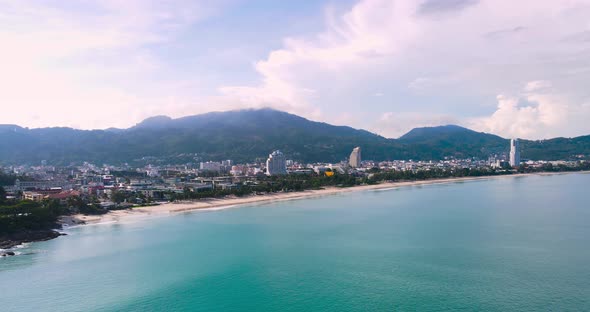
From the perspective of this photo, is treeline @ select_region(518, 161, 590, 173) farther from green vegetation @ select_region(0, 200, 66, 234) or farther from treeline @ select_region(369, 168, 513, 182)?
green vegetation @ select_region(0, 200, 66, 234)

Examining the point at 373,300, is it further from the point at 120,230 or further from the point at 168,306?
the point at 120,230

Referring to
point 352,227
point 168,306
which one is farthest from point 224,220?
point 168,306

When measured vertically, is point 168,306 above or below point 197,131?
below

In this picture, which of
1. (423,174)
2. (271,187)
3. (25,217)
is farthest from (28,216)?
(423,174)

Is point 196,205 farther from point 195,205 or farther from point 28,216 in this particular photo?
point 28,216

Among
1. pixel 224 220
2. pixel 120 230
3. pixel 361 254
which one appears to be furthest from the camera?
pixel 224 220

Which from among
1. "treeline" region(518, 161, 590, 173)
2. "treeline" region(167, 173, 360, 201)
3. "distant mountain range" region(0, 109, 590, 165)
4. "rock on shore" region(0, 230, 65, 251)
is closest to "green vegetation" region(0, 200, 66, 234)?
"rock on shore" region(0, 230, 65, 251)

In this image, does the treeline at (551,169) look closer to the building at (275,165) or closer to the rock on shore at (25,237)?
the building at (275,165)
